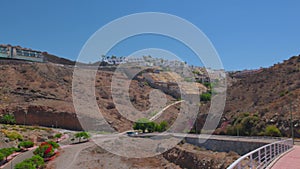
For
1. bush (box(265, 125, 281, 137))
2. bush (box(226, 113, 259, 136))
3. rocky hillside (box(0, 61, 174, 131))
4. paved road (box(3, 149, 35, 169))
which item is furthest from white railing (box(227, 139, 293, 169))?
rocky hillside (box(0, 61, 174, 131))

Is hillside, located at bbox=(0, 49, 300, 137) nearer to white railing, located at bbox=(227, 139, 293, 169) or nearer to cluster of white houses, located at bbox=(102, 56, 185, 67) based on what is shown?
white railing, located at bbox=(227, 139, 293, 169)

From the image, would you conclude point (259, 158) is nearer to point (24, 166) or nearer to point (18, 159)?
point (24, 166)

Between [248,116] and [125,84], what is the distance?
47840mm

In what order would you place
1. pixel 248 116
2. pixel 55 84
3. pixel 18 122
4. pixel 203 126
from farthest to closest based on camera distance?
pixel 55 84
pixel 18 122
pixel 203 126
pixel 248 116

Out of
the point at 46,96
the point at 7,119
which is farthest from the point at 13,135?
the point at 46,96

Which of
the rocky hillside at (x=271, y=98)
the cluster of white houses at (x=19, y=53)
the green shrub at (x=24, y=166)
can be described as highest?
the cluster of white houses at (x=19, y=53)

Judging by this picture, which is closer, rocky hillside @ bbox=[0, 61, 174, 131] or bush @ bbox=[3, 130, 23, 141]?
bush @ bbox=[3, 130, 23, 141]

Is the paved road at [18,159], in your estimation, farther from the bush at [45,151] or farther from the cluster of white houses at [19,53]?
the cluster of white houses at [19,53]

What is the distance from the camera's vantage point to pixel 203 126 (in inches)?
1811

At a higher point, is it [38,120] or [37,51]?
[37,51]

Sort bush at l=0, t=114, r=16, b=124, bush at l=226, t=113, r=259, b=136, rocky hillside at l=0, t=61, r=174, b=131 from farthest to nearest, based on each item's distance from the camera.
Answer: rocky hillside at l=0, t=61, r=174, b=131, bush at l=0, t=114, r=16, b=124, bush at l=226, t=113, r=259, b=136

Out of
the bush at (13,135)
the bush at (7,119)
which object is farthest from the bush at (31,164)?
the bush at (7,119)

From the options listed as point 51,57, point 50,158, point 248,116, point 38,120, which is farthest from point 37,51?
point 248,116

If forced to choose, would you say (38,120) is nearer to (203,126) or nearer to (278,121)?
(203,126)
